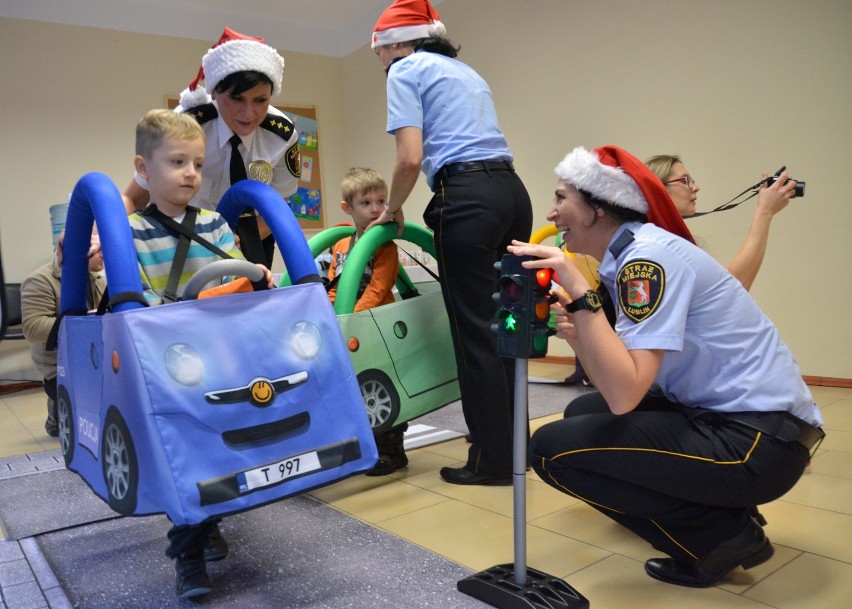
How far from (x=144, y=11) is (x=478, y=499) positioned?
5997mm

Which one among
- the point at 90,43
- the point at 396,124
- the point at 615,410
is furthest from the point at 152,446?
the point at 90,43

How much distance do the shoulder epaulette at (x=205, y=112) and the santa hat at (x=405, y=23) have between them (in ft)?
2.20

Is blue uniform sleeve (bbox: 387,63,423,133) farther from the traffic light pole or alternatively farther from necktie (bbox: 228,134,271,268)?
the traffic light pole

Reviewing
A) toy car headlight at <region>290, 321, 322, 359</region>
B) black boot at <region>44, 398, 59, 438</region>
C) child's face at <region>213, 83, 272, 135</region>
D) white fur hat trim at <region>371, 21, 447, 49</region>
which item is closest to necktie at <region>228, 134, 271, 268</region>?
child's face at <region>213, 83, 272, 135</region>

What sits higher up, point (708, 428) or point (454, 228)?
point (454, 228)

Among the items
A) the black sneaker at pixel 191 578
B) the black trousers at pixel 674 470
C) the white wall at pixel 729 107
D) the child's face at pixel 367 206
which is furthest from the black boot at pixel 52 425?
the white wall at pixel 729 107

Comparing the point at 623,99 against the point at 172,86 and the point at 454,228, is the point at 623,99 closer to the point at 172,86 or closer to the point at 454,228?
the point at 454,228

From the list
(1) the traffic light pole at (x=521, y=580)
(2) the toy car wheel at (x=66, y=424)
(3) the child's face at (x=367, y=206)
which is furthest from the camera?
(3) the child's face at (x=367, y=206)

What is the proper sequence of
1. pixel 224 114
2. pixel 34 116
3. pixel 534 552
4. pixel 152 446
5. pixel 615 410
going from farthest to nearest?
1. pixel 34 116
2. pixel 224 114
3. pixel 534 552
4. pixel 615 410
5. pixel 152 446

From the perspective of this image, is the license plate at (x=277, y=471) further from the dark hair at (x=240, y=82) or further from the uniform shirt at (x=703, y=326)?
the dark hair at (x=240, y=82)

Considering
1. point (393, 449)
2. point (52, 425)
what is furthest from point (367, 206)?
point (52, 425)

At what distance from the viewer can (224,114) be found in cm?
247

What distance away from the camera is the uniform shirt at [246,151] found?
2.52m

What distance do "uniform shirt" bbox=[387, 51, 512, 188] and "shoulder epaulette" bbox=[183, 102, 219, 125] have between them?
0.64 m
